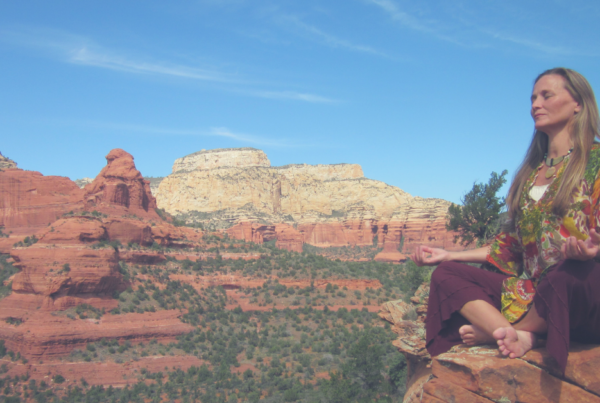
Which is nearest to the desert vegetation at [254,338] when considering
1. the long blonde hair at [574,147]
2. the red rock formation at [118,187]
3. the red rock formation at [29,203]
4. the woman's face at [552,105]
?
the red rock formation at [29,203]

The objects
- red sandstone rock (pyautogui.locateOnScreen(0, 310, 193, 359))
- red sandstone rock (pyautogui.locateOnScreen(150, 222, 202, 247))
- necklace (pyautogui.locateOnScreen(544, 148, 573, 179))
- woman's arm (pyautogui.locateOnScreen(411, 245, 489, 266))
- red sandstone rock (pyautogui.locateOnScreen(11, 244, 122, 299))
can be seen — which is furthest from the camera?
red sandstone rock (pyautogui.locateOnScreen(150, 222, 202, 247))

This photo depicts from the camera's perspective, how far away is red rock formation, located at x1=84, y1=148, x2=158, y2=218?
42.4 m

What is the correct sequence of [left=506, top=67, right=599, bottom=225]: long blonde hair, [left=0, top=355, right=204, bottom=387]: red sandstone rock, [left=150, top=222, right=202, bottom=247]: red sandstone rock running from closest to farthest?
[left=506, top=67, right=599, bottom=225]: long blonde hair → [left=0, top=355, right=204, bottom=387]: red sandstone rock → [left=150, top=222, right=202, bottom=247]: red sandstone rock

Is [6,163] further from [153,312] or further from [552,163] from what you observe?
[552,163]

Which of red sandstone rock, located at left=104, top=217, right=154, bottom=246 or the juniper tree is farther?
red sandstone rock, located at left=104, top=217, right=154, bottom=246

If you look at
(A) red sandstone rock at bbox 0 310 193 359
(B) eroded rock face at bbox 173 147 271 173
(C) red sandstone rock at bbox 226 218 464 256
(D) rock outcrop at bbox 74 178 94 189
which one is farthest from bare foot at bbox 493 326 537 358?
(D) rock outcrop at bbox 74 178 94 189

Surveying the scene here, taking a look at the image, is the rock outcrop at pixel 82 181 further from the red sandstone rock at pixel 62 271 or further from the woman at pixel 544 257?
the woman at pixel 544 257

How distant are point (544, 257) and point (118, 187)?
43.1 m

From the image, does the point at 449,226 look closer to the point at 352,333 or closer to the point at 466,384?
the point at 352,333

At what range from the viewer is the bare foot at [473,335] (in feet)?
11.4

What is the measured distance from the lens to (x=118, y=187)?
42656mm

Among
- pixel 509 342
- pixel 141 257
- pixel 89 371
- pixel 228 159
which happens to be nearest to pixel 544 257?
pixel 509 342

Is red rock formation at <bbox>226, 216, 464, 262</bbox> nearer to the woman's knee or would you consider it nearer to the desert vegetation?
the desert vegetation

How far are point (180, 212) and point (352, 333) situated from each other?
6880 centimetres
